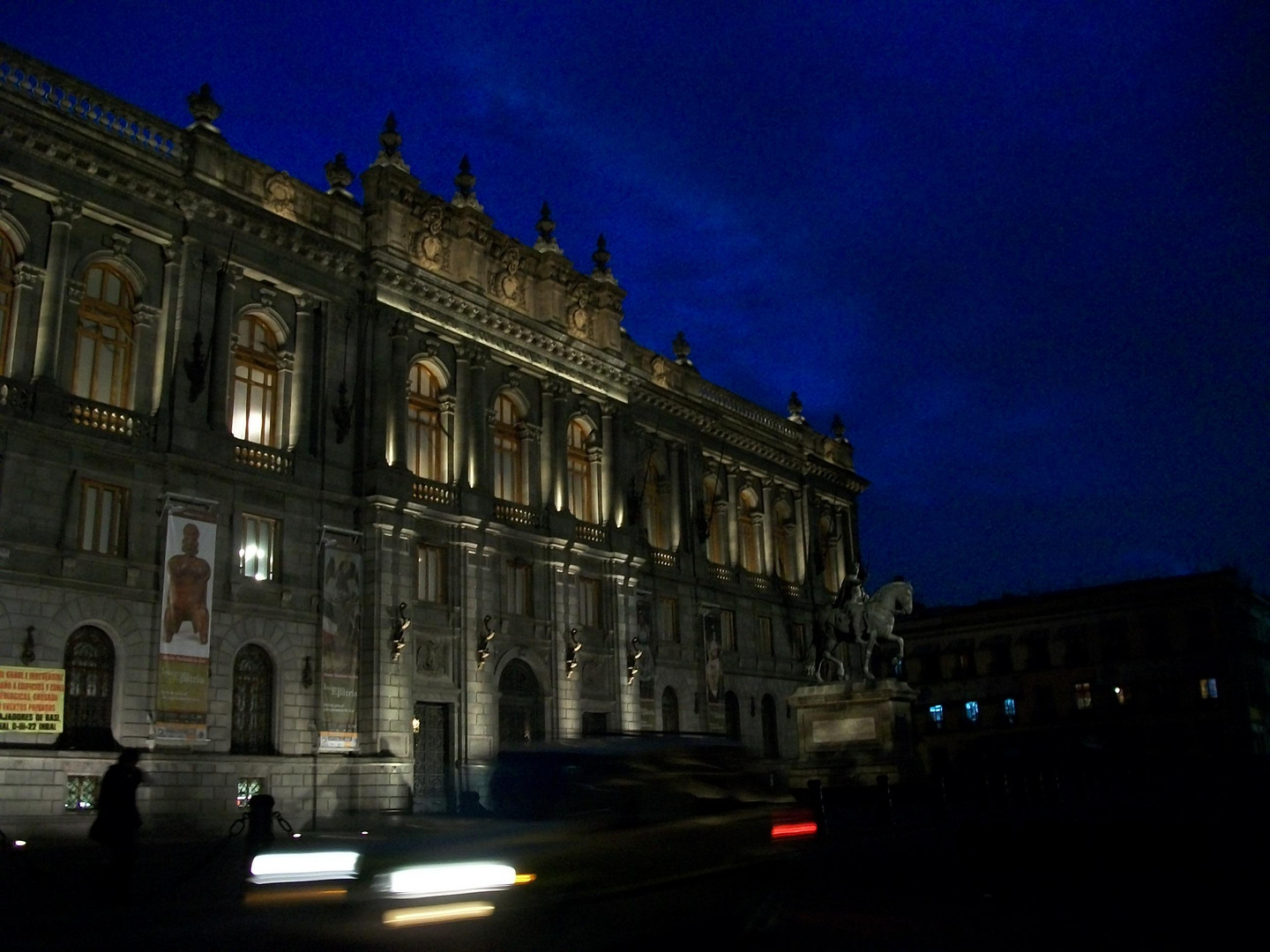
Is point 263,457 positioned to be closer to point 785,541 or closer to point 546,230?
point 546,230

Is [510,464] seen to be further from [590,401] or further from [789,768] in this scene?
[789,768]

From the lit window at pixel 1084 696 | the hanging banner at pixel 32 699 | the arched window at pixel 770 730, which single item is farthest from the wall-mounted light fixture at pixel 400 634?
the lit window at pixel 1084 696

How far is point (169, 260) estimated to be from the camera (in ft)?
95.9

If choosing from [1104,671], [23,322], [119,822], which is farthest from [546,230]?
[1104,671]

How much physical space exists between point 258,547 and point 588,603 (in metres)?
13.1

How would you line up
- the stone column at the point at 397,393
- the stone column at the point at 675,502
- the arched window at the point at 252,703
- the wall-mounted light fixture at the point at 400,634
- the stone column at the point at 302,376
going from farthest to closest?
the stone column at the point at 675,502, the stone column at the point at 397,393, the wall-mounted light fixture at the point at 400,634, the stone column at the point at 302,376, the arched window at the point at 252,703

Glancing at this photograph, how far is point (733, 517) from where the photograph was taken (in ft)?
167

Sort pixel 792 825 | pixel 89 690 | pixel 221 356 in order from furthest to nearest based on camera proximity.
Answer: pixel 221 356
pixel 89 690
pixel 792 825

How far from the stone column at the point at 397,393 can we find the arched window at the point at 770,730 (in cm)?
2292

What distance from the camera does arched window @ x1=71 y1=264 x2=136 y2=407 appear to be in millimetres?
27156

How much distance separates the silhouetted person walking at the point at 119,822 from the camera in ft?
49.5

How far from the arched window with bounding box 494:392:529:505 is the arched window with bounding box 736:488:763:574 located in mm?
15640

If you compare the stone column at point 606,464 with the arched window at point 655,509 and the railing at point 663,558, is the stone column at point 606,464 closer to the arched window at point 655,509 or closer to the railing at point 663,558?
the arched window at point 655,509

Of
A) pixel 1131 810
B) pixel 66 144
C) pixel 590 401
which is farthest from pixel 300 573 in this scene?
pixel 1131 810
